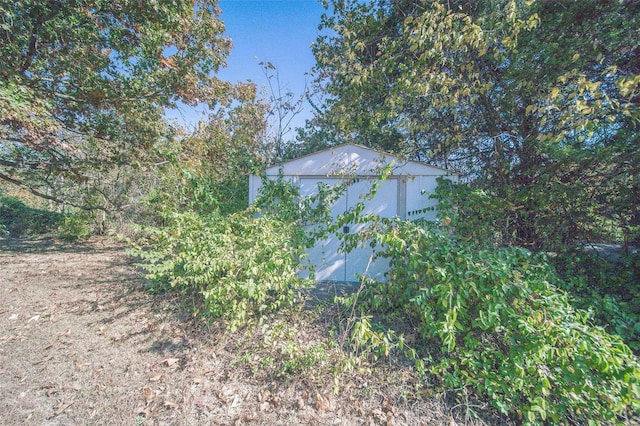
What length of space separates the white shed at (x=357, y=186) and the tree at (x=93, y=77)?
12.4ft

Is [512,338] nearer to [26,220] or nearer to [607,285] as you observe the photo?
[607,285]

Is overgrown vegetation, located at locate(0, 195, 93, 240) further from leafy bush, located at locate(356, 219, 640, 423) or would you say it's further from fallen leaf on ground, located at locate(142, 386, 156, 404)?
leafy bush, located at locate(356, 219, 640, 423)

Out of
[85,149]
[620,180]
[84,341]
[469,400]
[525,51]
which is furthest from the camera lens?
[85,149]

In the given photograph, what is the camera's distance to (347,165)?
15.4ft

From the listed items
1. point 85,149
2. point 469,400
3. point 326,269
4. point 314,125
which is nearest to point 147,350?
point 326,269

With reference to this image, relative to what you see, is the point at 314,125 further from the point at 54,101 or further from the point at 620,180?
the point at 620,180

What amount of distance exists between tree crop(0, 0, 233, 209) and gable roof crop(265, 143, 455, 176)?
12.3 ft

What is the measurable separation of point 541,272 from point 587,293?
993 millimetres

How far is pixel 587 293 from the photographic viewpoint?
10.1ft

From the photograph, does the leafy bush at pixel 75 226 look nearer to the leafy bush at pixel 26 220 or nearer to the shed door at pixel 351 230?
the leafy bush at pixel 26 220

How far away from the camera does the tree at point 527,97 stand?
3.15m

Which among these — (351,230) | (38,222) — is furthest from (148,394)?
(38,222)

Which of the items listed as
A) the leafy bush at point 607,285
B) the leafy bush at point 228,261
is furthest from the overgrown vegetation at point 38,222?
the leafy bush at point 607,285

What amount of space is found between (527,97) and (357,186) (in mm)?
3038
